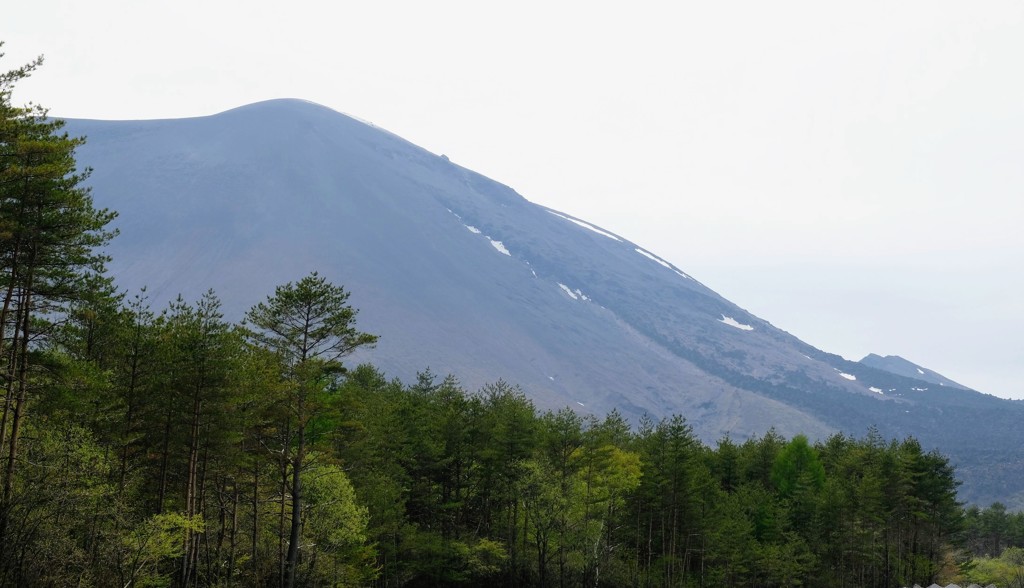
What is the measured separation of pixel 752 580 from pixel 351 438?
3768cm

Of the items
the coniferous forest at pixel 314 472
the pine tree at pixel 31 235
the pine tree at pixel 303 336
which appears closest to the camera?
the pine tree at pixel 31 235

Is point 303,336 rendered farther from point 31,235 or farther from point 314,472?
point 31,235

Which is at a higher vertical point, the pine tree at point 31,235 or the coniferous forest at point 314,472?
the pine tree at point 31,235

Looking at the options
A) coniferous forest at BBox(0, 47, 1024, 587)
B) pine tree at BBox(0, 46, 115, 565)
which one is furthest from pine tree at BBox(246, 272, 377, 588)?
pine tree at BBox(0, 46, 115, 565)

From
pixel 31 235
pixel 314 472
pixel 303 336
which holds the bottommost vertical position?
pixel 314 472

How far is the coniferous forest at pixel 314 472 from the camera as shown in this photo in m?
23.2

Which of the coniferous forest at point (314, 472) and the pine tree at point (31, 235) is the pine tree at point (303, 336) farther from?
the pine tree at point (31, 235)

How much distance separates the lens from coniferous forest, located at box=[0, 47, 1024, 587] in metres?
23.2

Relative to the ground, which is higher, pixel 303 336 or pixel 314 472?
pixel 303 336

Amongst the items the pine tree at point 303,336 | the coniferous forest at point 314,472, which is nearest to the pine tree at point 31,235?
the coniferous forest at point 314,472

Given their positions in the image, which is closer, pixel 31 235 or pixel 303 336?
pixel 31 235

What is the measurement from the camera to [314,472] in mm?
36719

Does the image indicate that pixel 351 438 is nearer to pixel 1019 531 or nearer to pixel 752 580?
pixel 752 580

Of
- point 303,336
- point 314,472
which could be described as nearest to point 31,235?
point 303,336
